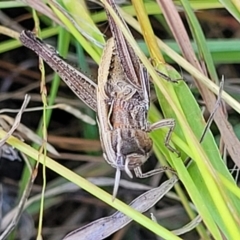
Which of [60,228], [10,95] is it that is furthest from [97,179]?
[10,95]

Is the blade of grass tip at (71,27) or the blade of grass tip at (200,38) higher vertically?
the blade of grass tip at (71,27)

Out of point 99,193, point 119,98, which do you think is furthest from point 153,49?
point 99,193

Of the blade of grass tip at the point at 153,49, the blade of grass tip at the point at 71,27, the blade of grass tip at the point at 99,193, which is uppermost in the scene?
the blade of grass tip at the point at 71,27

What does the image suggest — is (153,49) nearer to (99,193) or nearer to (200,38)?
(200,38)

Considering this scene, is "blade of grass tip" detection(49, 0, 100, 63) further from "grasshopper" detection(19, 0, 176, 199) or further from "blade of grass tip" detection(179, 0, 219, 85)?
"blade of grass tip" detection(179, 0, 219, 85)

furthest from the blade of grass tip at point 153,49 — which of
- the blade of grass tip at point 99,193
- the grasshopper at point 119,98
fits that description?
the blade of grass tip at point 99,193

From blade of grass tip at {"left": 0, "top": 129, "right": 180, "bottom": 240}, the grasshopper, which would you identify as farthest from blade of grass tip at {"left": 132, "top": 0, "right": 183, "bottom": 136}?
blade of grass tip at {"left": 0, "top": 129, "right": 180, "bottom": 240}

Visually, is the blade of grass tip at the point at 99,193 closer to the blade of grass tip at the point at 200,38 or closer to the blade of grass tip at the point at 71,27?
the blade of grass tip at the point at 71,27

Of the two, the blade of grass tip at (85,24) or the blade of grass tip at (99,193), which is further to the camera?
the blade of grass tip at (85,24)

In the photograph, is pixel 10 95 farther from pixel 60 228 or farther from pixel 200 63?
pixel 200 63
